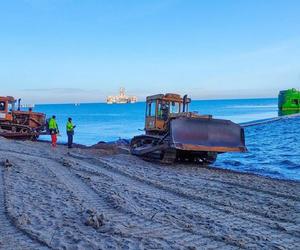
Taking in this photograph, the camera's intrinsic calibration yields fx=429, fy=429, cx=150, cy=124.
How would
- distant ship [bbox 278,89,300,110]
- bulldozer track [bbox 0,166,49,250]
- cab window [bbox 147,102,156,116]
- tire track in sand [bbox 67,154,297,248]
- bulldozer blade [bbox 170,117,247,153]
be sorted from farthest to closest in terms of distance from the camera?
1. distant ship [bbox 278,89,300,110]
2. cab window [bbox 147,102,156,116]
3. bulldozer blade [bbox 170,117,247,153]
4. tire track in sand [bbox 67,154,297,248]
5. bulldozer track [bbox 0,166,49,250]

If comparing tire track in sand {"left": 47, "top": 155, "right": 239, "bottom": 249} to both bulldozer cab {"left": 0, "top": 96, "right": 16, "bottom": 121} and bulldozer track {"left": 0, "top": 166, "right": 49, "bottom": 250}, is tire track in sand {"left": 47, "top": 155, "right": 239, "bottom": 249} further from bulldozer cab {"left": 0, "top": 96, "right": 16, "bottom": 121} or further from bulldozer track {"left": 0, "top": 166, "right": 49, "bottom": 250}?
bulldozer cab {"left": 0, "top": 96, "right": 16, "bottom": 121}

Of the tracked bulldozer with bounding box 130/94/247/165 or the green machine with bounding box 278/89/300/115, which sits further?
the green machine with bounding box 278/89/300/115

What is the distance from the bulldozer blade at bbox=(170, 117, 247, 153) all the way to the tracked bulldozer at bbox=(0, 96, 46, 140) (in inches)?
628

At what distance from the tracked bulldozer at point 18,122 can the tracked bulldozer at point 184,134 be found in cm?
1313

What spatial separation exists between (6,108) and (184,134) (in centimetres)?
1688

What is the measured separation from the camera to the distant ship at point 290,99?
63.7m

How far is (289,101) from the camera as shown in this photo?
210ft

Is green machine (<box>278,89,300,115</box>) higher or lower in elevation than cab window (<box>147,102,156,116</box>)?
higher

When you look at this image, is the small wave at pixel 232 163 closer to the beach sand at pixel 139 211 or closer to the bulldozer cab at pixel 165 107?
the bulldozer cab at pixel 165 107

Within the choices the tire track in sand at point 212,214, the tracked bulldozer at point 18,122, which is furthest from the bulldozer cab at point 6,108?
the tire track in sand at point 212,214

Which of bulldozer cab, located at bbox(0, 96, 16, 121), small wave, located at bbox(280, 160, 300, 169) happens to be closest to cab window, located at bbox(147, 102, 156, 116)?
small wave, located at bbox(280, 160, 300, 169)

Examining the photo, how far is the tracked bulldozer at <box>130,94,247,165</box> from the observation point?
49.1ft

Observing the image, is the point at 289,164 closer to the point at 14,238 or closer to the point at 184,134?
the point at 184,134

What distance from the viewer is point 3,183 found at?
951 cm
